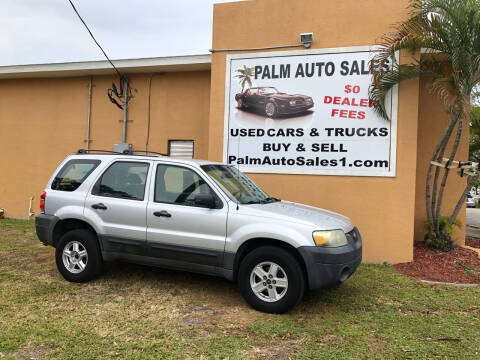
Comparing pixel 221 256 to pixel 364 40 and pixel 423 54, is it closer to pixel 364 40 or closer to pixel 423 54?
pixel 364 40

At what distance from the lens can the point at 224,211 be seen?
15.8ft

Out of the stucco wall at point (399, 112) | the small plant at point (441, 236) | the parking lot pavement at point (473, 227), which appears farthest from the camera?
the parking lot pavement at point (473, 227)

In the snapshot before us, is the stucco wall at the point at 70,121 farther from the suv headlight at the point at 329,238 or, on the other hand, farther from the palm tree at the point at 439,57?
the suv headlight at the point at 329,238

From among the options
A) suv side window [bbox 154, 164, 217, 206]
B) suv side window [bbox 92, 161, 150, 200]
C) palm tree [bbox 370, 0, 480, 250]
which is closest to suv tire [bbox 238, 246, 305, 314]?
suv side window [bbox 154, 164, 217, 206]

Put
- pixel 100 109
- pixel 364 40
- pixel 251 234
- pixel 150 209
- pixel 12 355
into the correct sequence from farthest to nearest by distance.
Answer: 1. pixel 100 109
2. pixel 364 40
3. pixel 150 209
4. pixel 251 234
5. pixel 12 355

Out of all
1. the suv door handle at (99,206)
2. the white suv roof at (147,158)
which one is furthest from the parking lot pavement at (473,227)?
the suv door handle at (99,206)

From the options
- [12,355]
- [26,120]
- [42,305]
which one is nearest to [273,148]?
[42,305]

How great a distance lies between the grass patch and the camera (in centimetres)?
375

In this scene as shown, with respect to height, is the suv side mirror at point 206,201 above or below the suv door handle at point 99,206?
above

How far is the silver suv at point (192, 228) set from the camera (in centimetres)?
452

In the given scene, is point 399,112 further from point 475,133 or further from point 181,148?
point 475,133

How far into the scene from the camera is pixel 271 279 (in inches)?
180

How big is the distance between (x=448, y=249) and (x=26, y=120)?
36.8ft

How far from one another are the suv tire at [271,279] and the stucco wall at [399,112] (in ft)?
11.2
